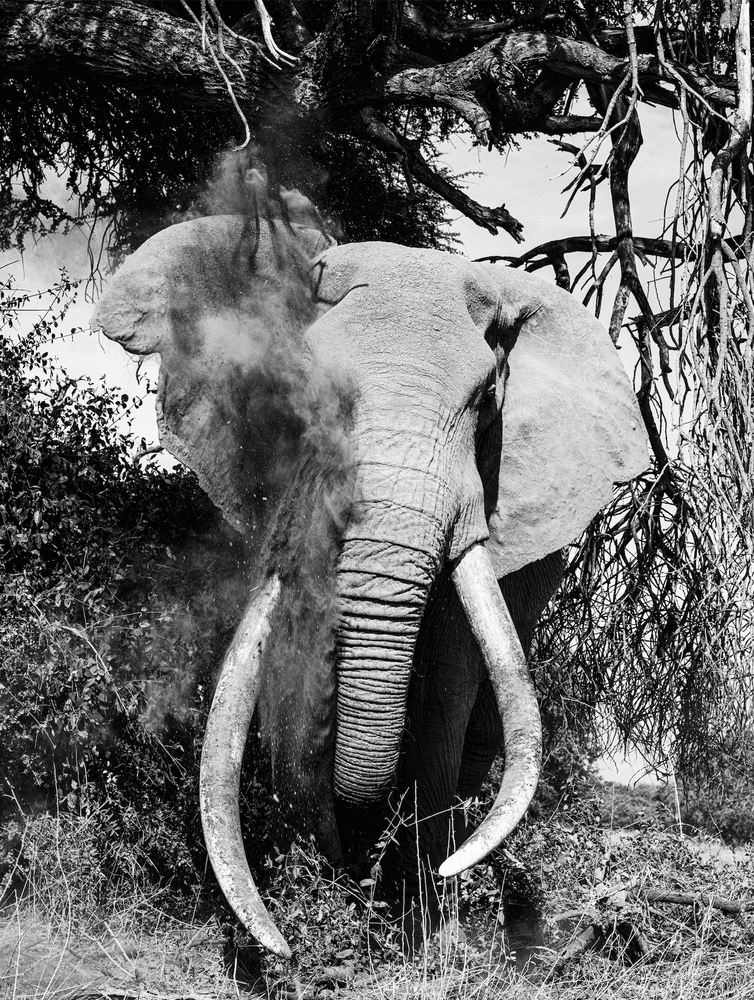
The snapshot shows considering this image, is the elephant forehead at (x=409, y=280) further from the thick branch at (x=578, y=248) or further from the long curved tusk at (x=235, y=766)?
the thick branch at (x=578, y=248)

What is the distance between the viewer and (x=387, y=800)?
475 centimetres

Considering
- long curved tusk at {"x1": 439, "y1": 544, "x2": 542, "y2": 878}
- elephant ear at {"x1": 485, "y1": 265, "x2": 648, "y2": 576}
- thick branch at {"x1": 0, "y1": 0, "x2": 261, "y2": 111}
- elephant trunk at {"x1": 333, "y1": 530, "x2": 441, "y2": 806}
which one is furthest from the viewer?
thick branch at {"x1": 0, "y1": 0, "x2": 261, "y2": 111}

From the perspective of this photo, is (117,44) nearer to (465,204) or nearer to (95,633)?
(465,204)

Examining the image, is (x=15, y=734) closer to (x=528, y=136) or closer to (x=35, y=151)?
(x=35, y=151)

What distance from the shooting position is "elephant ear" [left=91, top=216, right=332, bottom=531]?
4535 mm

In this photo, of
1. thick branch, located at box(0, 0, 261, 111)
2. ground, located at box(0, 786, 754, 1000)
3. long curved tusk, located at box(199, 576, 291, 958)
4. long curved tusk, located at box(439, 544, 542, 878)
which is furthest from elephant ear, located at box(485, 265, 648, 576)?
thick branch, located at box(0, 0, 261, 111)

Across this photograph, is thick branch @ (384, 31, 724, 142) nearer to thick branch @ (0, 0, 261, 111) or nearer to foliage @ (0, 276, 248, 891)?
thick branch @ (0, 0, 261, 111)

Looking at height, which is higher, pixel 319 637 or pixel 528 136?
pixel 528 136

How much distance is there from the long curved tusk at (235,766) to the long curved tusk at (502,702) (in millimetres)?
602

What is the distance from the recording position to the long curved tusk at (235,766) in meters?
3.69

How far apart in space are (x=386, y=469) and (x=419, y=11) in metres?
4.89

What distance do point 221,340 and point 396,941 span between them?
262 centimetres

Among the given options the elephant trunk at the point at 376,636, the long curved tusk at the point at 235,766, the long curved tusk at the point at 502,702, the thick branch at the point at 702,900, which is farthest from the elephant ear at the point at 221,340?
the thick branch at the point at 702,900

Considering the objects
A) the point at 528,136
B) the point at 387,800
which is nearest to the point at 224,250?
the point at 387,800
